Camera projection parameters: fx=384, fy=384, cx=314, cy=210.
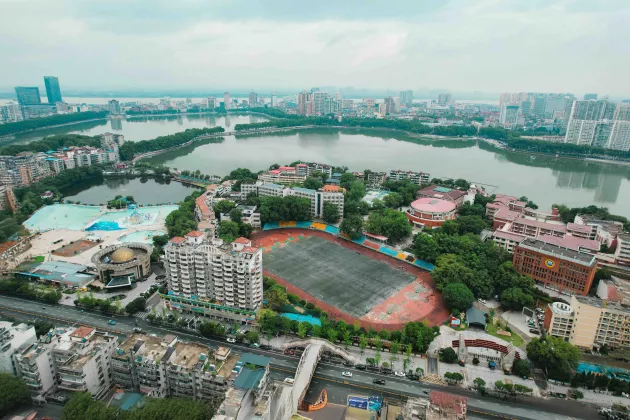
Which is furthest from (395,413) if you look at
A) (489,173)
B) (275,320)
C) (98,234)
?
(489,173)

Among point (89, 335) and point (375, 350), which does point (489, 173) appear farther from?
point (89, 335)

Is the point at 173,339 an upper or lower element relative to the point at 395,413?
upper

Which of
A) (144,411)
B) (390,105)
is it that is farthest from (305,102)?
(144,411)

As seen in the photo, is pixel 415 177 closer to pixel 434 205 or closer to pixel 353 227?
pixel 434 205

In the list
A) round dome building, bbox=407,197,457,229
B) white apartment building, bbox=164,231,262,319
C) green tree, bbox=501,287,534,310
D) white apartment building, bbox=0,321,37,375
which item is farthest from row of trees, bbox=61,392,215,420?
round dome building, bbox=407,197,457,229

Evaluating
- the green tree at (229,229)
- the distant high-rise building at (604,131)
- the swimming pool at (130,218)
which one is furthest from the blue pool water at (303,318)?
the distant high-rise building at (604,131)

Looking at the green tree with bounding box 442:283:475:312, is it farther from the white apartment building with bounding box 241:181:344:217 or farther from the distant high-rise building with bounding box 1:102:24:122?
the distant high-rise building with bounding box 1:102:24:122
